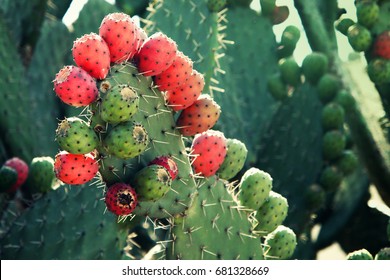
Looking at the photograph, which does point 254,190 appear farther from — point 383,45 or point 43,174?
point 383,45

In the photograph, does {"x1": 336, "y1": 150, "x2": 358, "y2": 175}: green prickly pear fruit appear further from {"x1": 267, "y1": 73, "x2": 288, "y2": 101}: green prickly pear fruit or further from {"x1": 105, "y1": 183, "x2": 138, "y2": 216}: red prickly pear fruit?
{"x1": 105, "y1": 183, "x2": 138, "y2": 216}: red prickly pear fruit

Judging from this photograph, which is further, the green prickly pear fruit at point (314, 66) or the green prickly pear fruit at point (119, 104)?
the green prickly pear fruit at point (314, 66)

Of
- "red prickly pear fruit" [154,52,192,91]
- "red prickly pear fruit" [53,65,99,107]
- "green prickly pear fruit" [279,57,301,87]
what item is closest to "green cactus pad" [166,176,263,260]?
"red prickly pear fruit" [154,52,192,91]

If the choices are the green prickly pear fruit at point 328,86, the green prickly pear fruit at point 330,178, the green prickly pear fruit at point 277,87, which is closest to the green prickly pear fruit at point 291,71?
the green prickly pear fruit at point 277,87

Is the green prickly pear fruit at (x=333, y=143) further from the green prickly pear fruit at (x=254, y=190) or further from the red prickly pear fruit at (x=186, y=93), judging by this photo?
the red prickly pear fruit at (x=186, y=93)

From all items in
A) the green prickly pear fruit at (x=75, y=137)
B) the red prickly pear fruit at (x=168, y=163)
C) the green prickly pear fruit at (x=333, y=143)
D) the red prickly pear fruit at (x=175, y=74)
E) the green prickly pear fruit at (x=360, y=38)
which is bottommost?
the green prickly pear fruit at (x=333, y=143)

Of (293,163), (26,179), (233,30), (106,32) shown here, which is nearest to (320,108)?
(293,163)
